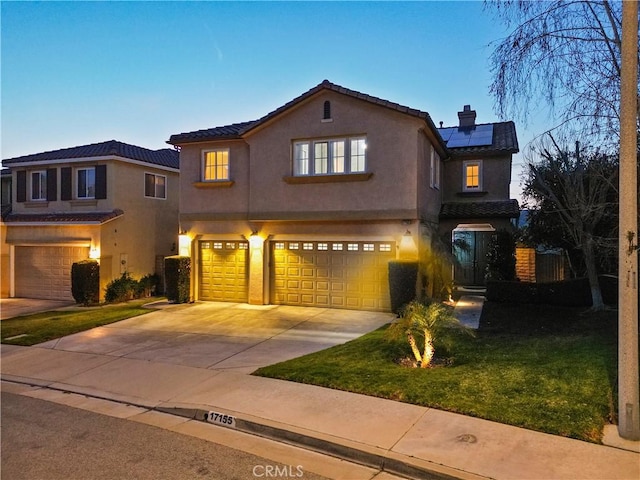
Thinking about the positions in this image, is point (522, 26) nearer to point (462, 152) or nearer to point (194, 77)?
→ point (462, 152)

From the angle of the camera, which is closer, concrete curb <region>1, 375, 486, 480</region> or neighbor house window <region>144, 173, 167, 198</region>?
concrete curb <region>1, 375, 486, 480</region>

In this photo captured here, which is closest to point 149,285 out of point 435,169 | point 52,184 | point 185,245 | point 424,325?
point 185,245

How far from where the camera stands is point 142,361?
907 cm

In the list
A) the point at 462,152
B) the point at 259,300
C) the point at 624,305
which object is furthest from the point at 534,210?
the point at 624,305

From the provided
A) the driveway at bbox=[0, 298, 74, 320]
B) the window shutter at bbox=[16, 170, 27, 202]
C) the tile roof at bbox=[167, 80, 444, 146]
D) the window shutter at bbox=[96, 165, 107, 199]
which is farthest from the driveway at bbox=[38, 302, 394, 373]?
the window shutter at bbox=[16, 170, 27, 202]

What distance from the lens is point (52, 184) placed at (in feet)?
64.0

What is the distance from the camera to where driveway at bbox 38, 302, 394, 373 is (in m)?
9.32

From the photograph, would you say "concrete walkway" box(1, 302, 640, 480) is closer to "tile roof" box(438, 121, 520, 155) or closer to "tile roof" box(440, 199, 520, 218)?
"tile roof" box(440, 199, 520, 218)

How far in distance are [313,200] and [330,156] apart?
4.88ft

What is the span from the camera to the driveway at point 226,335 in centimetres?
932

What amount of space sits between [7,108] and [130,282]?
29.1 feet

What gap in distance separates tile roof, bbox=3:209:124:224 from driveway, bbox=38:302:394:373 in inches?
204

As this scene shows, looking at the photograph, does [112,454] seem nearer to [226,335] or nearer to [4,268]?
[226,335]

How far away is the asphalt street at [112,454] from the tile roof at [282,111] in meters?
10.4
